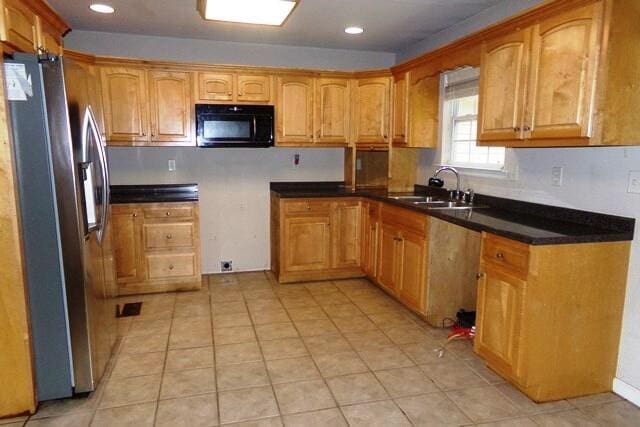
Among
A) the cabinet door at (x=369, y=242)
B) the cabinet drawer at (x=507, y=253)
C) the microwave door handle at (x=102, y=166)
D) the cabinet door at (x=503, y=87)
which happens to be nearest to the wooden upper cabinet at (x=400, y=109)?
the cabinet door at (x=369, y=242)

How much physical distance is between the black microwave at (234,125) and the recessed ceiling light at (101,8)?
1.02 m

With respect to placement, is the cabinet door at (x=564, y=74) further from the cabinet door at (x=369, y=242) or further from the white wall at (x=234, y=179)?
the white wall at (x=234, y=179)

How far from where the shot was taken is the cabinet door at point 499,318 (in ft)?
7.73

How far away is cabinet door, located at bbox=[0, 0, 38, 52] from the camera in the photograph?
2.06 m

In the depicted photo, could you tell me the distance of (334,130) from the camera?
452 centimetres

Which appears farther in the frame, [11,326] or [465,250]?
[465,250]

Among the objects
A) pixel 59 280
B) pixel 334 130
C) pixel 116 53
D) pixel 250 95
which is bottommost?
pixel 59 280

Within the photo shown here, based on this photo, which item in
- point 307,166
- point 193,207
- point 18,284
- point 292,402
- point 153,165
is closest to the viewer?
point 18,284

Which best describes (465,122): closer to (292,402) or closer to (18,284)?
(292,402)

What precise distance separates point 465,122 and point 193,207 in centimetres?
259

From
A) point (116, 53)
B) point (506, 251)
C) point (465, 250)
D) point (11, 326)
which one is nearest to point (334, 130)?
point (465, 250)

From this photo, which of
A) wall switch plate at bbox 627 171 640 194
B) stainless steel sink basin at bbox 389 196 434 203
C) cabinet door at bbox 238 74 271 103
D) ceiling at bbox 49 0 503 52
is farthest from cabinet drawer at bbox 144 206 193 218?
wall switch plate at bbox 627 171 640 194

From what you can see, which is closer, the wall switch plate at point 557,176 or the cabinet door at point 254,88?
the wall switch plate at point 557,176

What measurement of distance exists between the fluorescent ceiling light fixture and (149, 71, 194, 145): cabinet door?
1.39 meters
